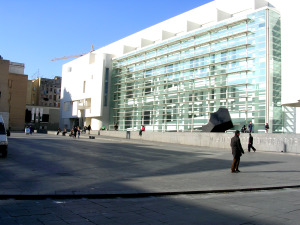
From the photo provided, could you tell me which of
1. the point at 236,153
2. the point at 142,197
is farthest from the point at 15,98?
the point at 142,197

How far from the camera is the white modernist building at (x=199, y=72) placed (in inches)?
1227

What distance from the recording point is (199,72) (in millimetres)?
39156

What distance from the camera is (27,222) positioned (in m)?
4.87

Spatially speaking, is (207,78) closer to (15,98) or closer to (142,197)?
(142,197)

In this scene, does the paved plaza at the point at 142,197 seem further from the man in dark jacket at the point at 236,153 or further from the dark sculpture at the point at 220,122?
the dark sculpture at the point at 220,122

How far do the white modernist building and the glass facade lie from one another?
10cm

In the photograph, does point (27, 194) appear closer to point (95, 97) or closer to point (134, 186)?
point (134, 186)

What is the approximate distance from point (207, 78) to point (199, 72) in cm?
172

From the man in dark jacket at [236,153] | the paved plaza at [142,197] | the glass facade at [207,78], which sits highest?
the glass facade at [207,78]

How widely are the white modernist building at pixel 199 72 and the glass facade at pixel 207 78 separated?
4.1 inches

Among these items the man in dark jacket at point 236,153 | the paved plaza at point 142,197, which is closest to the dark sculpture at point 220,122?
the man in dark jacket at point 236,153

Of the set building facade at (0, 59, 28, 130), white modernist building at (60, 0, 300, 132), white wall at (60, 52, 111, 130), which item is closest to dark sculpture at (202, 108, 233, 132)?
white modernist building at (60, 0, 300, 132)

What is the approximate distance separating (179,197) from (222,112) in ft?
70.4

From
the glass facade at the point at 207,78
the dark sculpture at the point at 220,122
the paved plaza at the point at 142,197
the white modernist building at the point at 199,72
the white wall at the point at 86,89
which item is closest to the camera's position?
the paved plaza at the point at 142,197
